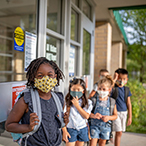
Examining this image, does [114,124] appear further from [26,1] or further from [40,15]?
[26,1]

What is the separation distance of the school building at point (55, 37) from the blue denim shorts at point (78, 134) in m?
0.89

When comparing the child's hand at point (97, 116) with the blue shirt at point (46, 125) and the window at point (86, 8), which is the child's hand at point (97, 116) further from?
the window at point (86, 8)

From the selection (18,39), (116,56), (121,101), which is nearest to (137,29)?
(116,56)

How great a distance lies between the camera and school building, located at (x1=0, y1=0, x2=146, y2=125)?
239 cm

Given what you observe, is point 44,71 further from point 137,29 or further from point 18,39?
point 137,29

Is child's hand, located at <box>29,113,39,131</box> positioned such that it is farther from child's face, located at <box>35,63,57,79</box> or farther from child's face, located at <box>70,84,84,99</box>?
→ child's face, located at <box>70,84,84,99</box>

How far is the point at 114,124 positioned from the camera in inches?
142

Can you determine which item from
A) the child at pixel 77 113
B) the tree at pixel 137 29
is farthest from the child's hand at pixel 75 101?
the tree at pixel 137 29

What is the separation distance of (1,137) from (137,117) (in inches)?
220

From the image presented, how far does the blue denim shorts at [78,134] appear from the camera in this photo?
279 centimetres

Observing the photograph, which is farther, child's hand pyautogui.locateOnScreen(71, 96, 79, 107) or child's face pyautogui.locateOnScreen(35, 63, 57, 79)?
child's hand pyautogui.locateOnScreen(71, 96, 79, 107)

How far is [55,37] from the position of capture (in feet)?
11.2

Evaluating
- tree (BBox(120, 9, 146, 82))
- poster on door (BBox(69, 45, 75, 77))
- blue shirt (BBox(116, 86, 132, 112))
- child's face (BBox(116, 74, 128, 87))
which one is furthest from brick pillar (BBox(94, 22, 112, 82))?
tree (BBox(120, 9, 146, 82))

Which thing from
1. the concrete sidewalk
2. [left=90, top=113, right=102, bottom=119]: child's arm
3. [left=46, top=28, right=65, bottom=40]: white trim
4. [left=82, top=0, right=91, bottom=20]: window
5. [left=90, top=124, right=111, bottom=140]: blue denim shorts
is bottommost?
Result: the concrete sidewalk
